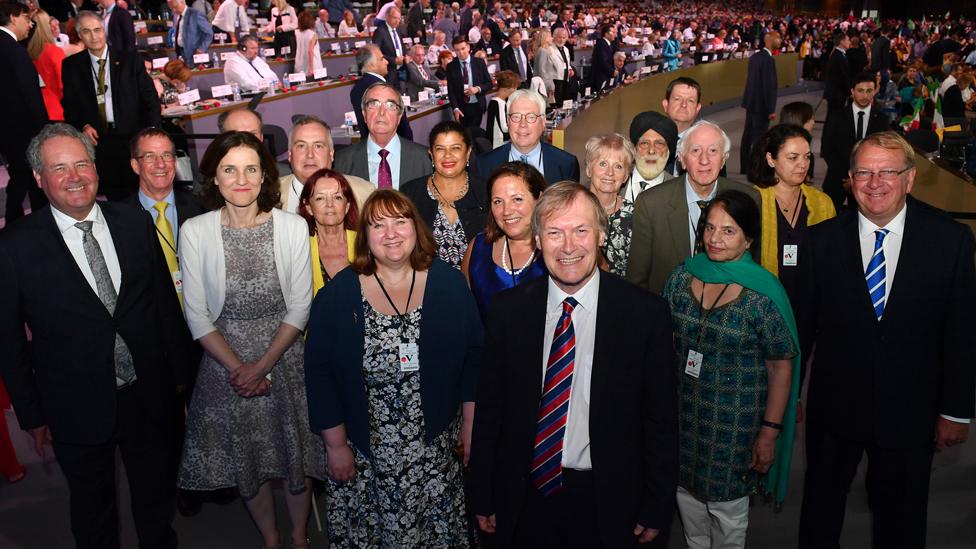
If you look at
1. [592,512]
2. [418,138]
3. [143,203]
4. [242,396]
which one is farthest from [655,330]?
[418,138]

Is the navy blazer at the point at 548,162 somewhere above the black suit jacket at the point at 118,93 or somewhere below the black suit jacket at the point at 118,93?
below

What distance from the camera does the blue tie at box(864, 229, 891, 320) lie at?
2.39m

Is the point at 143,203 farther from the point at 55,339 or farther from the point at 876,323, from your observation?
the point at 876,323

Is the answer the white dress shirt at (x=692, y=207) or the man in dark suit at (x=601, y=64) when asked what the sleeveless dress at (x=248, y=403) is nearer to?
the white dress shirt at (x=692, y=207)

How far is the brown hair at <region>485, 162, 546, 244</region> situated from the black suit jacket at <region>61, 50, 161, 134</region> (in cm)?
354

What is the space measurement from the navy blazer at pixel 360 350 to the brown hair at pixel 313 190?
61 cm

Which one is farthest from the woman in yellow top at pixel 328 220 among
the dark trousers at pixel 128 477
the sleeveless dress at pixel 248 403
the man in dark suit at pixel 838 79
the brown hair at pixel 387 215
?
the man in dark suit at pixel 838 79

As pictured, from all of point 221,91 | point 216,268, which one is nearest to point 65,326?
point 216,268

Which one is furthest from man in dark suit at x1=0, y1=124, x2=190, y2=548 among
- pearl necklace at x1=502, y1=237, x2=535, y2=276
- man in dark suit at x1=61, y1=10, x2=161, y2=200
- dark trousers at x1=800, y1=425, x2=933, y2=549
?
man in dark suit at x1=61, y1=10, x2=161, y2=200

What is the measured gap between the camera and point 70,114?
5.36m

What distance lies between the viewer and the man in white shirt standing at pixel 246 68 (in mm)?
8023

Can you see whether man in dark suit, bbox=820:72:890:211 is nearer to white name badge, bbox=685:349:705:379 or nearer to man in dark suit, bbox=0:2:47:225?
white name badge, bbox=685:349:705:379

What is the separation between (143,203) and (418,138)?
17.2ft

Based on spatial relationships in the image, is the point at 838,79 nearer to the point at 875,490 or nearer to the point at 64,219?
the point at 875,490
